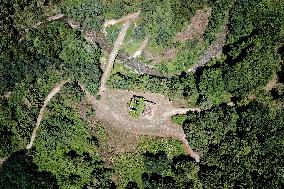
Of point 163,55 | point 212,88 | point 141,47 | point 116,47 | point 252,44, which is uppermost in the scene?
point 116,47

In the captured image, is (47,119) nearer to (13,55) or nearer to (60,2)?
(13,55)

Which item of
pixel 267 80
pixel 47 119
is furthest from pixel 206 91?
pixel 47 119

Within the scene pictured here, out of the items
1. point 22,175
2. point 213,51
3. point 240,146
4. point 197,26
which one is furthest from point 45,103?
point 240,146

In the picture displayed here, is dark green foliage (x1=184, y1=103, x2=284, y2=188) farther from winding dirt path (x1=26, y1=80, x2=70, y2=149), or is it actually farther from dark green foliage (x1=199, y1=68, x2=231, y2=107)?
winding dirt path (x1=26, y1=80, x2=70, y2=149)

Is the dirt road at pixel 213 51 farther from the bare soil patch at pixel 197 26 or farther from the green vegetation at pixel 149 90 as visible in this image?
the bare soil patch at pixel 197 26

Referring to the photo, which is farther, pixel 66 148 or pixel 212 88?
pixel 66 148

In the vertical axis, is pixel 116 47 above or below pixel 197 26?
below

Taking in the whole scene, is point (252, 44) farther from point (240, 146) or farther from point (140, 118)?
point (140, 118)
